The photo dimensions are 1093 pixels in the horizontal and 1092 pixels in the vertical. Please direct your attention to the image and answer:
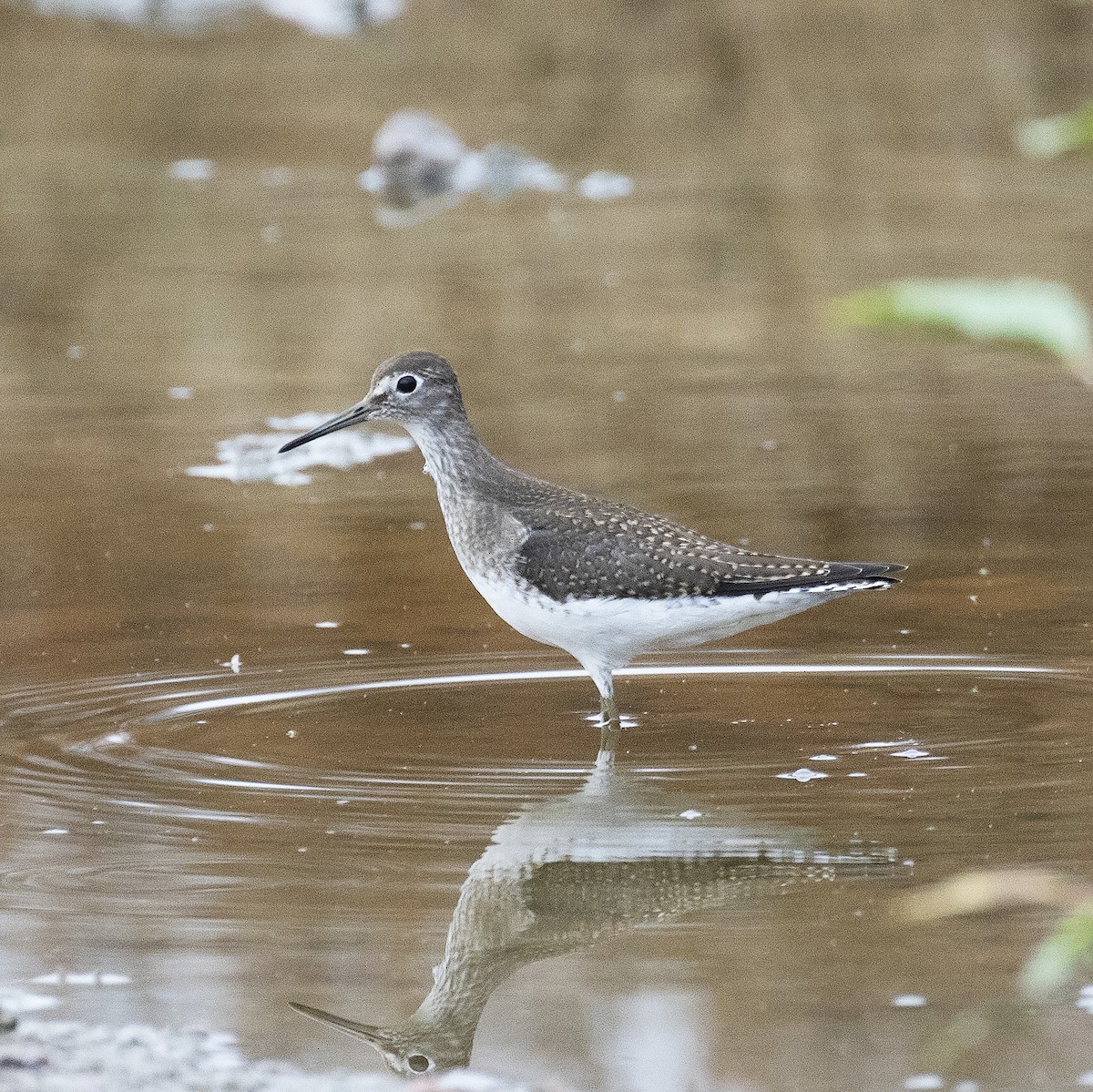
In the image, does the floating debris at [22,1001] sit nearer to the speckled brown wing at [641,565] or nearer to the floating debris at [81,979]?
the floating debris at [81,979]

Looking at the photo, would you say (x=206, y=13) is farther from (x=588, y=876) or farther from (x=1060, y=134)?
(x=1060, y=134)

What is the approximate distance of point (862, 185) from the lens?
1606cm

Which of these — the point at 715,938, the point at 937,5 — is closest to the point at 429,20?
the point at 937,5

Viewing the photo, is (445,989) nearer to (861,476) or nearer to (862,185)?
(861,476)

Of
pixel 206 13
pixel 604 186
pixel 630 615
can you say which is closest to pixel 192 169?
pixel 604 186

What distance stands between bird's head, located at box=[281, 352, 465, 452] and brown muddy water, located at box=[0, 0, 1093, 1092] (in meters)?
0.79

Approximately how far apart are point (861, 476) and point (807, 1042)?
17.7ft

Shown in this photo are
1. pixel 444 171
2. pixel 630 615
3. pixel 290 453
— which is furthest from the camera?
pixel 444 171

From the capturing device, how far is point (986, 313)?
189cm

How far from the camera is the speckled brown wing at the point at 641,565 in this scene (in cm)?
627

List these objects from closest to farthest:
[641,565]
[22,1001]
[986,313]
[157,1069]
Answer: [986,313] < [157,1069] < [22,1001] < [641,565]

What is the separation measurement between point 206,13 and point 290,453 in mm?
13234

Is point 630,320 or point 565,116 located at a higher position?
point 565,116

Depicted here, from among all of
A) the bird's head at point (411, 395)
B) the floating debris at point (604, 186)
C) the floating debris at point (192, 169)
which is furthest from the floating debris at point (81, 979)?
the floating debris at point (192, 169)
